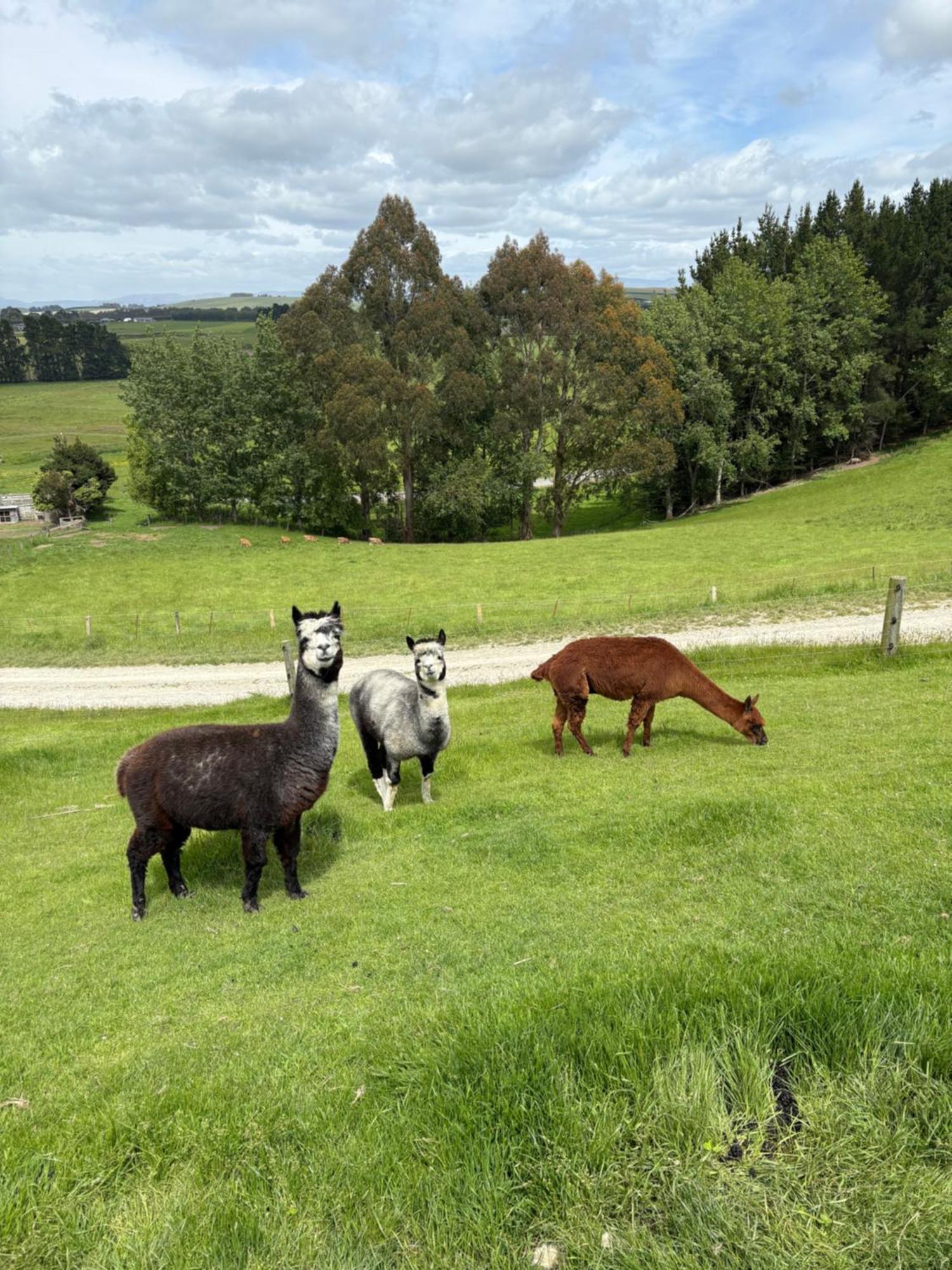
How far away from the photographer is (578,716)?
12555mm

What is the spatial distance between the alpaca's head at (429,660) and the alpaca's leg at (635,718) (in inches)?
149

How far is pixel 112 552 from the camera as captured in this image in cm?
5188

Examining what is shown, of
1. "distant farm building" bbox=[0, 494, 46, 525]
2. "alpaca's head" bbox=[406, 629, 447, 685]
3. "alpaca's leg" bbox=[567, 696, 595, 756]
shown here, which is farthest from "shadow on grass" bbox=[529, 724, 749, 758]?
"distant farm building" bbox=[0, 494, 46, 525]

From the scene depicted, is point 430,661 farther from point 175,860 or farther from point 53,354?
point 53,354

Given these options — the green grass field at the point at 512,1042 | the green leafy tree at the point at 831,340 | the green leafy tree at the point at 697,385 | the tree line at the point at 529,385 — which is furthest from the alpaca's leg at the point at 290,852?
the green leafy tree at the point at 831,340

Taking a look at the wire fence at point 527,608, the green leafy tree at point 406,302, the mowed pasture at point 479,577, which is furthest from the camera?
the green leafy tree at point 406,302

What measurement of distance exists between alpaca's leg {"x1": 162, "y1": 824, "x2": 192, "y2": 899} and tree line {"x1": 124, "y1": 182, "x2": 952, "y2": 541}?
1908 inches

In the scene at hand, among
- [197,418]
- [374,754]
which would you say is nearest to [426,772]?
[374,754]

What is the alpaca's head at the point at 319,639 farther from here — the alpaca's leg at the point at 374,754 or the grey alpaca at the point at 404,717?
the alpaca's leg at the point at 374,754

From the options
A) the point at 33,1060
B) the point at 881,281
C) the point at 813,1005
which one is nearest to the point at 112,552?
the point at 33,1060

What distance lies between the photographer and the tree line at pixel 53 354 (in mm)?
184375

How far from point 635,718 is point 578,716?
0.95m

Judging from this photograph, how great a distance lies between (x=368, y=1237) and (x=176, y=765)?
220 inches

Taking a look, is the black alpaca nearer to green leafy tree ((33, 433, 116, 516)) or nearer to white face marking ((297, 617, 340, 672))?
white face marking ((297, 617, 340, 672))
